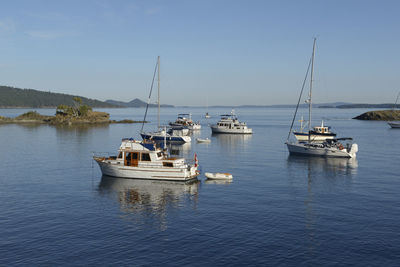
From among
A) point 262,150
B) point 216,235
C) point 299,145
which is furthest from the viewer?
point 262,150

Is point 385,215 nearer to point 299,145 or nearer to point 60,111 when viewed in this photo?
point 299,145

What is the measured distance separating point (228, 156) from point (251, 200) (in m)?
29.7

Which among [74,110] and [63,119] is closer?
[63,119]

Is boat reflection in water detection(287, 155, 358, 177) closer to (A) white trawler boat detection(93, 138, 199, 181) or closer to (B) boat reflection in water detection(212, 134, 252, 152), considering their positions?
(B) boat reflection in water detection(212, 134, 252, 152)

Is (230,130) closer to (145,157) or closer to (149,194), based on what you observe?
(145,157)

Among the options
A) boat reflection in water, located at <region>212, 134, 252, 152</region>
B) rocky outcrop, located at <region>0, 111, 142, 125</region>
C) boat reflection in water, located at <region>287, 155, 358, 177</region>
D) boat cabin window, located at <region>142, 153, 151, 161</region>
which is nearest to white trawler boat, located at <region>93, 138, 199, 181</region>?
boat cabin window, located at <region>142, 153, 151, 161</region>

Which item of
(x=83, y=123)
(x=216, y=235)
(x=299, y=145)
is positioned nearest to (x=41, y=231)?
(x=216, y=235)

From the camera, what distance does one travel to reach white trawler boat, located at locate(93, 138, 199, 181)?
39875mm

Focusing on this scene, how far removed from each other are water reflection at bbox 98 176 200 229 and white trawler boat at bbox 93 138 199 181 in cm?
73


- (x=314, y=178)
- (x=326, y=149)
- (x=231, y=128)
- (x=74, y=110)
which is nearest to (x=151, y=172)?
(x=314, y=178)

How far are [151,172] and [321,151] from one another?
33.5 meters

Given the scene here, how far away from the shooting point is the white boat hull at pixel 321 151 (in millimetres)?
58469

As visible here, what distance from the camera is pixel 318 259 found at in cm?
2002

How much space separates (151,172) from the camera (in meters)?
40.3
